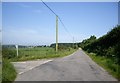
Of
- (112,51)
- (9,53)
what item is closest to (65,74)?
(112,51)

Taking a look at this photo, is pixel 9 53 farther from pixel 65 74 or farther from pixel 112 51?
pixel 65 74

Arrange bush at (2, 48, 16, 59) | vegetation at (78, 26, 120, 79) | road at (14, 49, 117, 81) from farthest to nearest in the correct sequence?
bush at (2, 48, 16, 59)
vegetation at (78, 26, 120, 79)
road at (14, 49, 117, 81)

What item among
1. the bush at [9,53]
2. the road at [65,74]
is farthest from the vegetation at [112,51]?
the bush at [9,53]

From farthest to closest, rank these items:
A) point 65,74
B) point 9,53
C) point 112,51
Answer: point 9,53, point 112,51, point 65,74

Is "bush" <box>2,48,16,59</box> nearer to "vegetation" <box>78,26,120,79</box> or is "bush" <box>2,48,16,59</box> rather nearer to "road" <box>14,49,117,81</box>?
"road" <box>14,49,117,81</box>

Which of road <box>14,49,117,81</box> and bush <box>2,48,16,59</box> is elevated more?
bush <box>2,48,16,59</box>

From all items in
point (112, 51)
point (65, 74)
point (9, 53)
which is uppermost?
point (112, 51)

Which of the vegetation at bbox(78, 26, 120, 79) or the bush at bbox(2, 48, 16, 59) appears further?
the bush at bbox(2, 48, 16, 59)

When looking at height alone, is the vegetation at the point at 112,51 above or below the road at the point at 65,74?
above

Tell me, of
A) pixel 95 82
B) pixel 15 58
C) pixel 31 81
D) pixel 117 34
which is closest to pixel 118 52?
pixel 117 34

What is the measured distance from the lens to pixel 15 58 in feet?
90.2

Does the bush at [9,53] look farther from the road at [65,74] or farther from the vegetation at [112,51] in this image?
the vegetation at [112,51]

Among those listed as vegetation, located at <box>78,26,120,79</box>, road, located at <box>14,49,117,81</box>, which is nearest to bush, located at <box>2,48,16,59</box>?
road, located at <box>14,49,117,81</box>

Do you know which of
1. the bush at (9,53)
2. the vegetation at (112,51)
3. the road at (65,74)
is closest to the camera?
the road at (65,74)
